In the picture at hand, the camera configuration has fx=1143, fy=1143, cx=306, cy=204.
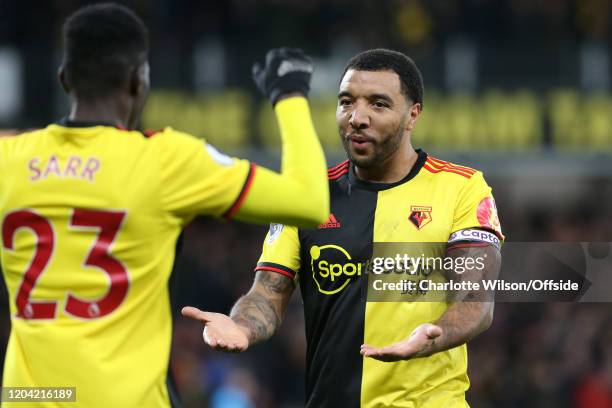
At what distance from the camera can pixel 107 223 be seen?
364cm

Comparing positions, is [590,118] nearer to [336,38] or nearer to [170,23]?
[336,38]

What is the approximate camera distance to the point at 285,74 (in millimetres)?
3947

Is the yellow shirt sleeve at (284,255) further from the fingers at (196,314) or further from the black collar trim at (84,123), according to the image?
the black collar trim at (84,123)

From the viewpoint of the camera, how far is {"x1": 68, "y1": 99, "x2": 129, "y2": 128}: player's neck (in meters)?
3.72

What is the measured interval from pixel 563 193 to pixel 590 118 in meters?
5.17

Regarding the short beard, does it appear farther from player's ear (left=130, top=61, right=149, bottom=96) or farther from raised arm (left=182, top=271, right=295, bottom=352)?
player's ear (left=130, top=61, right=149, bottom=96)

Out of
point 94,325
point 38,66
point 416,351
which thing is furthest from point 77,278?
point 38,66

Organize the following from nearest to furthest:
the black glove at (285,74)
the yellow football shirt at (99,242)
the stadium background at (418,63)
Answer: the yellow football shirt at (99,242) < the black glove at (285,74) < the stadium background at (418,63)

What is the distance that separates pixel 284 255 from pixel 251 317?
15.6 inches

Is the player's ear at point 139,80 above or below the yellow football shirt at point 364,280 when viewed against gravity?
above

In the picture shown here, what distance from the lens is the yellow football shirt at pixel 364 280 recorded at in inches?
190

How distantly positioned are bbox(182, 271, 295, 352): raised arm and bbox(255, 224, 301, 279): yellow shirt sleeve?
29 millimetres

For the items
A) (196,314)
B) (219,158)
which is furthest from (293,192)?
(196,314)

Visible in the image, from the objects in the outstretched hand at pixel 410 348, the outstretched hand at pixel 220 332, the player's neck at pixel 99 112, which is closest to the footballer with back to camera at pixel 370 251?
the outstretched hand at pixel 220 332
